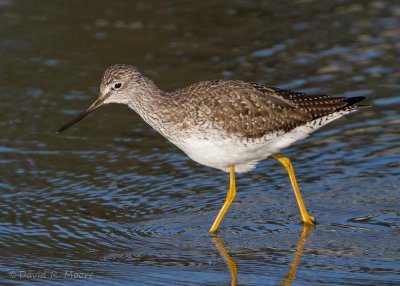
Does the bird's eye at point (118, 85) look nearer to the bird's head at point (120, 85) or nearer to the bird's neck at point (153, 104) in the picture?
the bird's head at point (120, 85)

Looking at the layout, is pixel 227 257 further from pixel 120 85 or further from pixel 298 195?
pixel 120 85

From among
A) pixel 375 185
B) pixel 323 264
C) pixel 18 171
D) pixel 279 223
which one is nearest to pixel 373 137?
pixel 375 185

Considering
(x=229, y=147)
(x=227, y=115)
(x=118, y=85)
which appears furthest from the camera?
(x=118, y=85)

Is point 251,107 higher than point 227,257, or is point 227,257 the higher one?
point 251,107

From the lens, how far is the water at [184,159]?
9.69 metres

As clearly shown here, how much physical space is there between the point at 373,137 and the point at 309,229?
2770 mm

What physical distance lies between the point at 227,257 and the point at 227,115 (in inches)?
70.4

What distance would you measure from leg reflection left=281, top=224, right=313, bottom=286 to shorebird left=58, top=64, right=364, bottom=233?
156 mm

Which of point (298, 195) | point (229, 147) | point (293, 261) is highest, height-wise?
point (229, 147)

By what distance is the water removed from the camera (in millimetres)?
9688

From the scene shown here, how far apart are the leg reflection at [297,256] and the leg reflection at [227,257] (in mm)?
530

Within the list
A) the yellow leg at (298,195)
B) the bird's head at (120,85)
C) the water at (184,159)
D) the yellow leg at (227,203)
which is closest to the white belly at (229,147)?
the yellow leg at (227,203)

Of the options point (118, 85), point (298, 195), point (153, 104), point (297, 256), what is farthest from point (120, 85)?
point (297, 256)

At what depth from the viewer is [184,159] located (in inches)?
505
